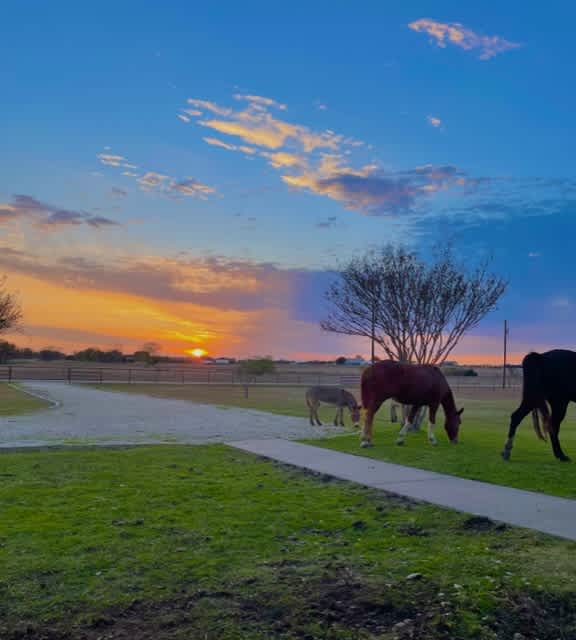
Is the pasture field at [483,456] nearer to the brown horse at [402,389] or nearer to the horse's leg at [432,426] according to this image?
the horse's leg at [432,426]

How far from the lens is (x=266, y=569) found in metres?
4.73

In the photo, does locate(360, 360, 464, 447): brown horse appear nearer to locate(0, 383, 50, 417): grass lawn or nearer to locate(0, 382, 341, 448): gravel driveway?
locate(0, 382, 341, 448): gravel driveway

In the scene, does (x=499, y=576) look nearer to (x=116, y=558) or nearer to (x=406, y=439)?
(x=116, y=558)

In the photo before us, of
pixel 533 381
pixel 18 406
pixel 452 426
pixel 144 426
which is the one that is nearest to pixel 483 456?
pixel 533 381

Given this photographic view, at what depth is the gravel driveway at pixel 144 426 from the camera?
1348cm

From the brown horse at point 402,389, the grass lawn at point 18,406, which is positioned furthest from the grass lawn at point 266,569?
the grass lawn at point 18,406

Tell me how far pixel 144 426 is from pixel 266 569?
41.8 feet

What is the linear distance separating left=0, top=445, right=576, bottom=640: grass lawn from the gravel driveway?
5.94m

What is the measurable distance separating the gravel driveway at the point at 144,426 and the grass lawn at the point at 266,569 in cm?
594

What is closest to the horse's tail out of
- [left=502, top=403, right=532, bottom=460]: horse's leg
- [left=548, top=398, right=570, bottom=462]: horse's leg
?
[left=502, top=403, right=532, bottom=460]: horse's leg

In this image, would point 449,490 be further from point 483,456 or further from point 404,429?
point 404,429

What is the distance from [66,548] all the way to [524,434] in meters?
13.5

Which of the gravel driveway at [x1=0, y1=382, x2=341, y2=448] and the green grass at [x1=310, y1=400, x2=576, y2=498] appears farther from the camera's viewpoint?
the gravel driveway at [x1=0, y1=382, x2=341, y2=448]

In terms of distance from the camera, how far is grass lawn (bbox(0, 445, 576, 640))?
3.87 metres
